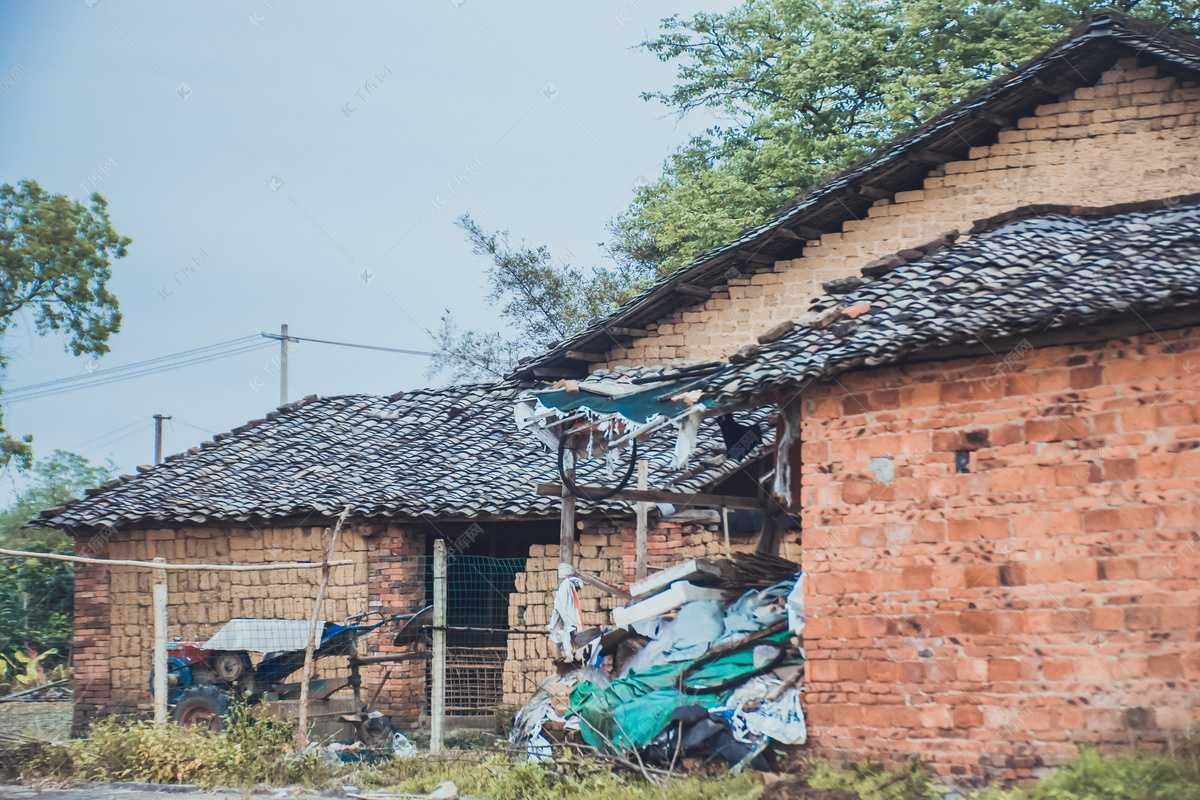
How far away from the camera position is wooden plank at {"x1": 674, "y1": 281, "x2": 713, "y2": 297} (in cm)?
1205

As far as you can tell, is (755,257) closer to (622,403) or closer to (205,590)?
(622,403)

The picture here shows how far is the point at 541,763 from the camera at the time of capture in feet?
23.8

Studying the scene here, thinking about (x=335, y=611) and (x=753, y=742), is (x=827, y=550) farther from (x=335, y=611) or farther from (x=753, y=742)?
(x=335, y=611)

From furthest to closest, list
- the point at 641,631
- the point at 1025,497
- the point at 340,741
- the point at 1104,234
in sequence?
the point at 340,741, the point at 641,631, the point at 1104,234, the point at 1025,497

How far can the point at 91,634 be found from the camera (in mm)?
13289

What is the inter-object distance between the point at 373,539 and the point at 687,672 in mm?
6390

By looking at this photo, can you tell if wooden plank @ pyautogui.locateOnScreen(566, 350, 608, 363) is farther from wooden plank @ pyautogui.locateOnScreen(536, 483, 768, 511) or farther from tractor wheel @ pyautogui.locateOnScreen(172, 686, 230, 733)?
tractor wheel @ pyautogui.locateOnScreen(172, 686, 230, 733)

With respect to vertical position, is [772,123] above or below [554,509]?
above

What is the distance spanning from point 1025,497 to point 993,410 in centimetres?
55

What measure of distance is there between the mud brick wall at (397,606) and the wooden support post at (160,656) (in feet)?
12.1

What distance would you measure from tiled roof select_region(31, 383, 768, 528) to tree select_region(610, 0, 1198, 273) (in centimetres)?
585

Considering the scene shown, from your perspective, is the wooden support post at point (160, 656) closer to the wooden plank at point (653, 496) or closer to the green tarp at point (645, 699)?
the wooden plank at point (653, 496)

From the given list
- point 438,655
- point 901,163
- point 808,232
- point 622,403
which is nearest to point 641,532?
point 438,655

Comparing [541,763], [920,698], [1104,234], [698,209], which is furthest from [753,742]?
[698,209]
